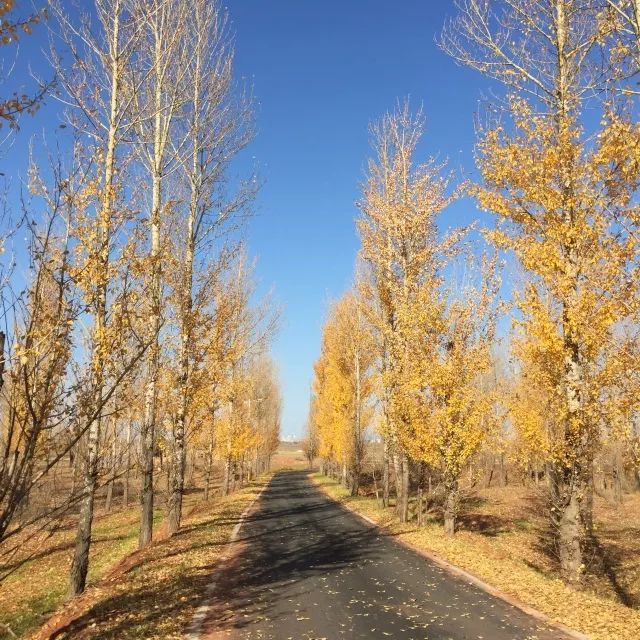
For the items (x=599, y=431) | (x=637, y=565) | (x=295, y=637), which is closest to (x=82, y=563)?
(x=295, y=637)

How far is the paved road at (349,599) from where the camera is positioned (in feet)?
22.4

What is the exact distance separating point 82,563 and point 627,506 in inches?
1083

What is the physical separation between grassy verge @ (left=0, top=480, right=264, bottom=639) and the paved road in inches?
24.8

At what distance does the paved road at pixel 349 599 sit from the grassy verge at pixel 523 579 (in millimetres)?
543

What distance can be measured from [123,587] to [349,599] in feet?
12.4

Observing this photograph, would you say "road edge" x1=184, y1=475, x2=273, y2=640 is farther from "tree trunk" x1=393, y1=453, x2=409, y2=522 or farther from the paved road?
"tree trunk" x1=393, y1=453, x2=409, y2=522

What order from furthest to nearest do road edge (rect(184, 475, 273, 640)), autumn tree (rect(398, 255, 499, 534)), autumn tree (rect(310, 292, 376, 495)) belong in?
autumn tree (rect(310, 292, 376, 495)), autumn tree (rect(398, 255, 499, 534)), road edge (rect(184, 475, 273, 640))

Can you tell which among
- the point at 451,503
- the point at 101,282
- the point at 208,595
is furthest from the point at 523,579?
the point at 101,282

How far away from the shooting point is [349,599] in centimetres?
836

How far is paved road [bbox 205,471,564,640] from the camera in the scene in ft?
22.4

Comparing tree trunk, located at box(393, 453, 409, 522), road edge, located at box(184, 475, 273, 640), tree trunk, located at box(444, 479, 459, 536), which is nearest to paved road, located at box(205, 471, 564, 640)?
road edge, located at box(184, 475, 273, 640)

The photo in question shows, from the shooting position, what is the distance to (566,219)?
9.85m

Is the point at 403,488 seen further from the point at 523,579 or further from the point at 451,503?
the point at 523,579

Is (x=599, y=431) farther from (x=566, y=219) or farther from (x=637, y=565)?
(x=637, y=565)
